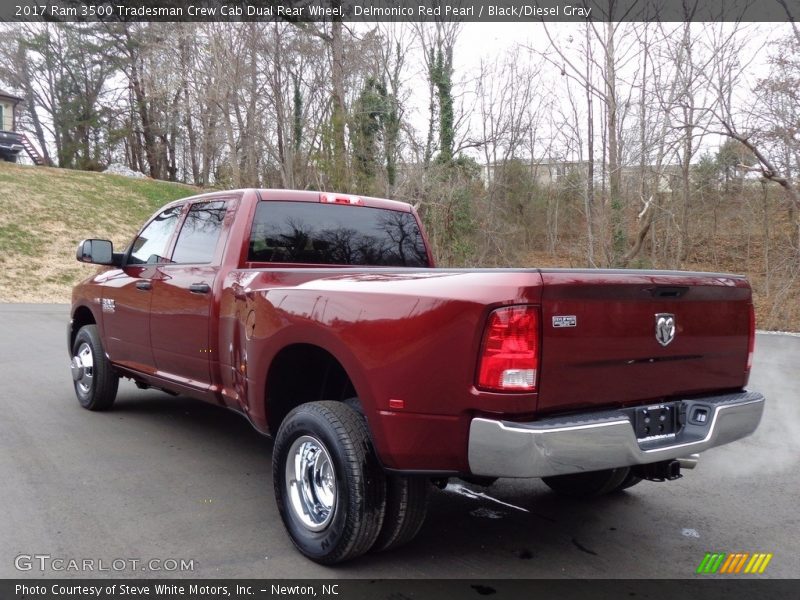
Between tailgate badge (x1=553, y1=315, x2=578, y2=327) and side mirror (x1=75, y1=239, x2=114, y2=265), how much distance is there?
14.2 ft

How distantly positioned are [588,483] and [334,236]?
7.95 ft

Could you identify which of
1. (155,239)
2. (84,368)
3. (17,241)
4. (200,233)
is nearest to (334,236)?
(200,233)

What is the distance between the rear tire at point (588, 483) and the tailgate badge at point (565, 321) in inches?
64.5

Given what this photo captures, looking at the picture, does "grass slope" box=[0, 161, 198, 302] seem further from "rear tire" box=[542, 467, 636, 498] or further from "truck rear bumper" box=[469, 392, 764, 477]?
"truck rear bumper" box=[469, 392, 764, 477]

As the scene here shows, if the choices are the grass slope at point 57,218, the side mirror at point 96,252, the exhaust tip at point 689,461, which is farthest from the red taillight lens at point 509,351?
the grass slope at point 57,218

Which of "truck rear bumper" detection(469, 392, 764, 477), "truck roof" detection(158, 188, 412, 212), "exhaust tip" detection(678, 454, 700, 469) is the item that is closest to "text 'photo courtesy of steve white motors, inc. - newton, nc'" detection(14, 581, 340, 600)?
"truck rear bumper" detection(469, 392, 764, 477)

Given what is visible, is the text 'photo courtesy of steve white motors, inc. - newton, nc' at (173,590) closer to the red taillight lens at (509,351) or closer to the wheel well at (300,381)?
the wheel well at (300,381)

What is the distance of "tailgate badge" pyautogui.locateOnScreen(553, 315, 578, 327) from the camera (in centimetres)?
287

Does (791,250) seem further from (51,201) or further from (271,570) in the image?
(51,201)

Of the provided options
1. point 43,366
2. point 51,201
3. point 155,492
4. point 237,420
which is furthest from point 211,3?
point 155,492

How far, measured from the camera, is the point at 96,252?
582 cm

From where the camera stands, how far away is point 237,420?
6379 millimetres

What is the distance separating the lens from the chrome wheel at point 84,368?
21.0 feet

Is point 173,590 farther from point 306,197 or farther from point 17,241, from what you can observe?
point 17,241
